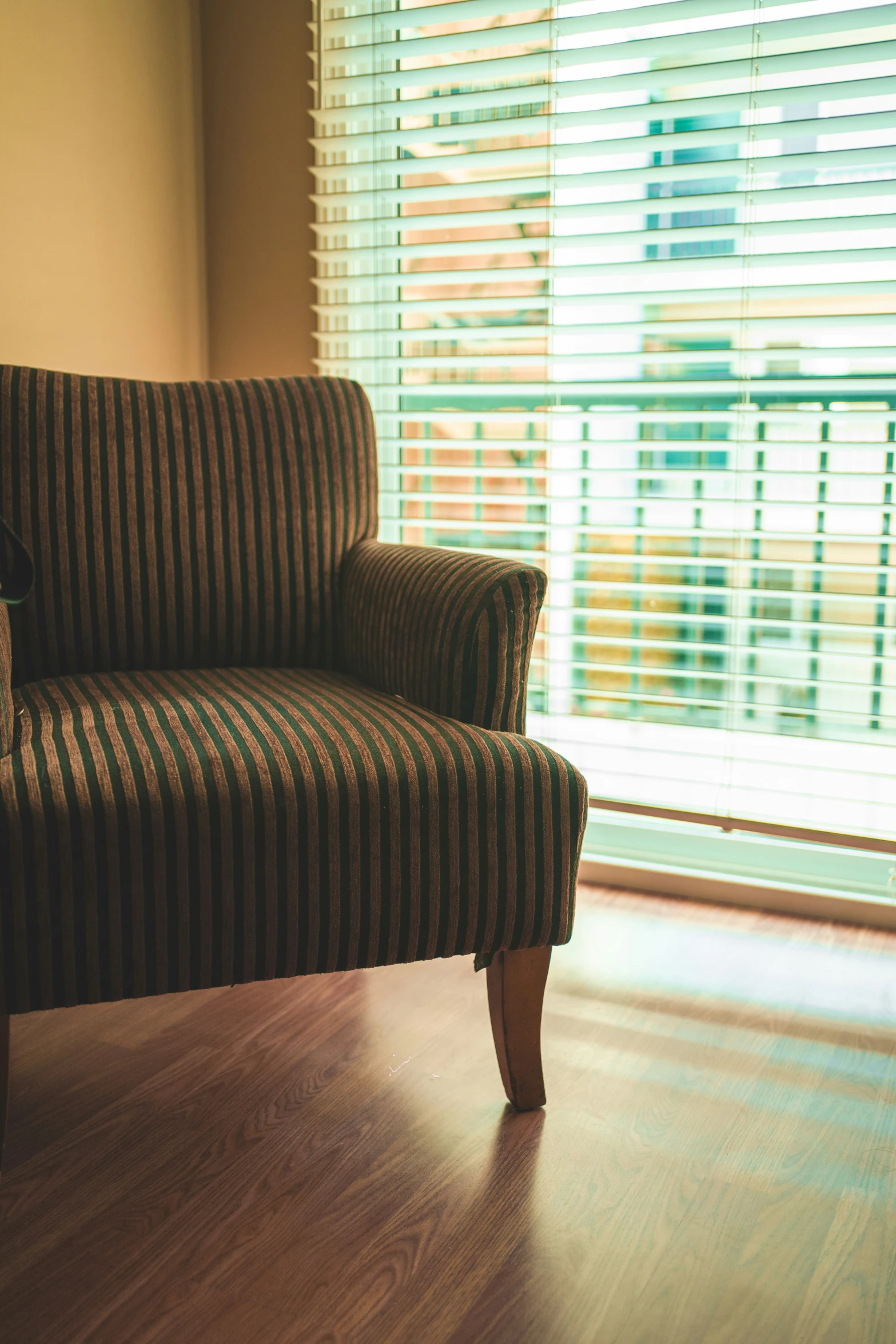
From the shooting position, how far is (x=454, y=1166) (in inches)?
48.2

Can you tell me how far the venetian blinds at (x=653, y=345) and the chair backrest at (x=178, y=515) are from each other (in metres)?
0.53

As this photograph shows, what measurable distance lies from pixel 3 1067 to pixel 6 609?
521mm

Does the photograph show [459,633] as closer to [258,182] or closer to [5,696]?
[5,696]

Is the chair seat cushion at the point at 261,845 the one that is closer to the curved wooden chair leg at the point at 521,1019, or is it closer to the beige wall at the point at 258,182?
the curved wooden chair leg at the point at 521,1019

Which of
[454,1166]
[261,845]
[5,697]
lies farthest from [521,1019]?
[5,697]

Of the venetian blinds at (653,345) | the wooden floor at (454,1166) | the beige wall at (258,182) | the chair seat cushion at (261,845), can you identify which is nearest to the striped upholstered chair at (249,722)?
the chair seat cushion at (261,845)

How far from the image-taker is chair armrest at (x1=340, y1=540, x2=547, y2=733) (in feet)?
4.32

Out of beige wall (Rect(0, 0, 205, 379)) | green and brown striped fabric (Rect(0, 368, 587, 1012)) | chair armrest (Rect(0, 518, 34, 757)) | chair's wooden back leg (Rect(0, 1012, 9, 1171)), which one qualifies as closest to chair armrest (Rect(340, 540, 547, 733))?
green and brown striped fabric (Rect(0, 368, 587, 1012))

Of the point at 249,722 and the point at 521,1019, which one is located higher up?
the point at 249,722

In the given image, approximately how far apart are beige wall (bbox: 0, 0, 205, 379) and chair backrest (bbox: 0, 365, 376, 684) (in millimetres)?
505

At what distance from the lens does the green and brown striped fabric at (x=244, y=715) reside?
3.60 ft

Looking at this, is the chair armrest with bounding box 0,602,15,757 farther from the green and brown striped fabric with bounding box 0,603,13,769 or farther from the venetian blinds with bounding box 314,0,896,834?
the venetian blinds with bounding box 314,0,896,834

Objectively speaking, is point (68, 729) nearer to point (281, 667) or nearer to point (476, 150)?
point (281, 667)

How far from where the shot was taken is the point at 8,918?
106cm
